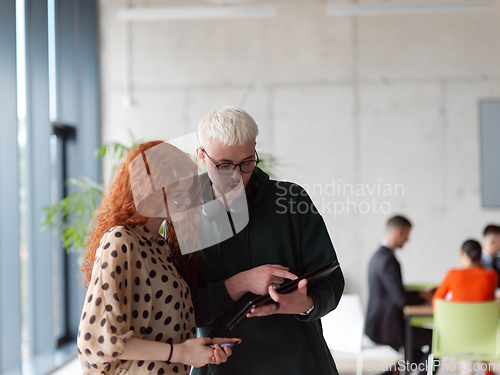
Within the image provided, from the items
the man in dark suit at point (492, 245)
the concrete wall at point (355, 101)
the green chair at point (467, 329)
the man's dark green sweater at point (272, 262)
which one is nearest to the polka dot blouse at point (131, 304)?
the man's dark green sweater at point (272, 262)

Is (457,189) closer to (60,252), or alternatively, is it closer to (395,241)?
(395,241)

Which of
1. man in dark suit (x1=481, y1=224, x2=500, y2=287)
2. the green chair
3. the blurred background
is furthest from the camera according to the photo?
the blurred background

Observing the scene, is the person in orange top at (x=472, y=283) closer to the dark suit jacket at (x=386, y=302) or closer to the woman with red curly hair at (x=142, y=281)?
the dark suit jacket at (x=386, y=302)

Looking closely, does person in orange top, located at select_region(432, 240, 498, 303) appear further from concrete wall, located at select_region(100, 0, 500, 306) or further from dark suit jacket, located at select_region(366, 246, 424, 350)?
concrete wall, located at select_region(100, 0, 500, 306)

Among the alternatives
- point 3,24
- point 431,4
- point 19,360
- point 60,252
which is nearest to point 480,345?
point 431,4

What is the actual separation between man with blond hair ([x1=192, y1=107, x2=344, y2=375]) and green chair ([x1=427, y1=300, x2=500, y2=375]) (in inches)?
88.9

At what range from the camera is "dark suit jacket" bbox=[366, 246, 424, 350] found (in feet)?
11.4

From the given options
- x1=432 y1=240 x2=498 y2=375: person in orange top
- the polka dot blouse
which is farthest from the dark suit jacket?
the polka dot blouse

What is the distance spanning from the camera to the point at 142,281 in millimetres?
999

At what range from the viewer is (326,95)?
4.81m

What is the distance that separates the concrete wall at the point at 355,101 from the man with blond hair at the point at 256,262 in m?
3.55

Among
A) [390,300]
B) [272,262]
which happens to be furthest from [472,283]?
[272,262]

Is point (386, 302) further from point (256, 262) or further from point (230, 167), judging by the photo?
point (230, 167)

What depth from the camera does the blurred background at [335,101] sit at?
4680mm
